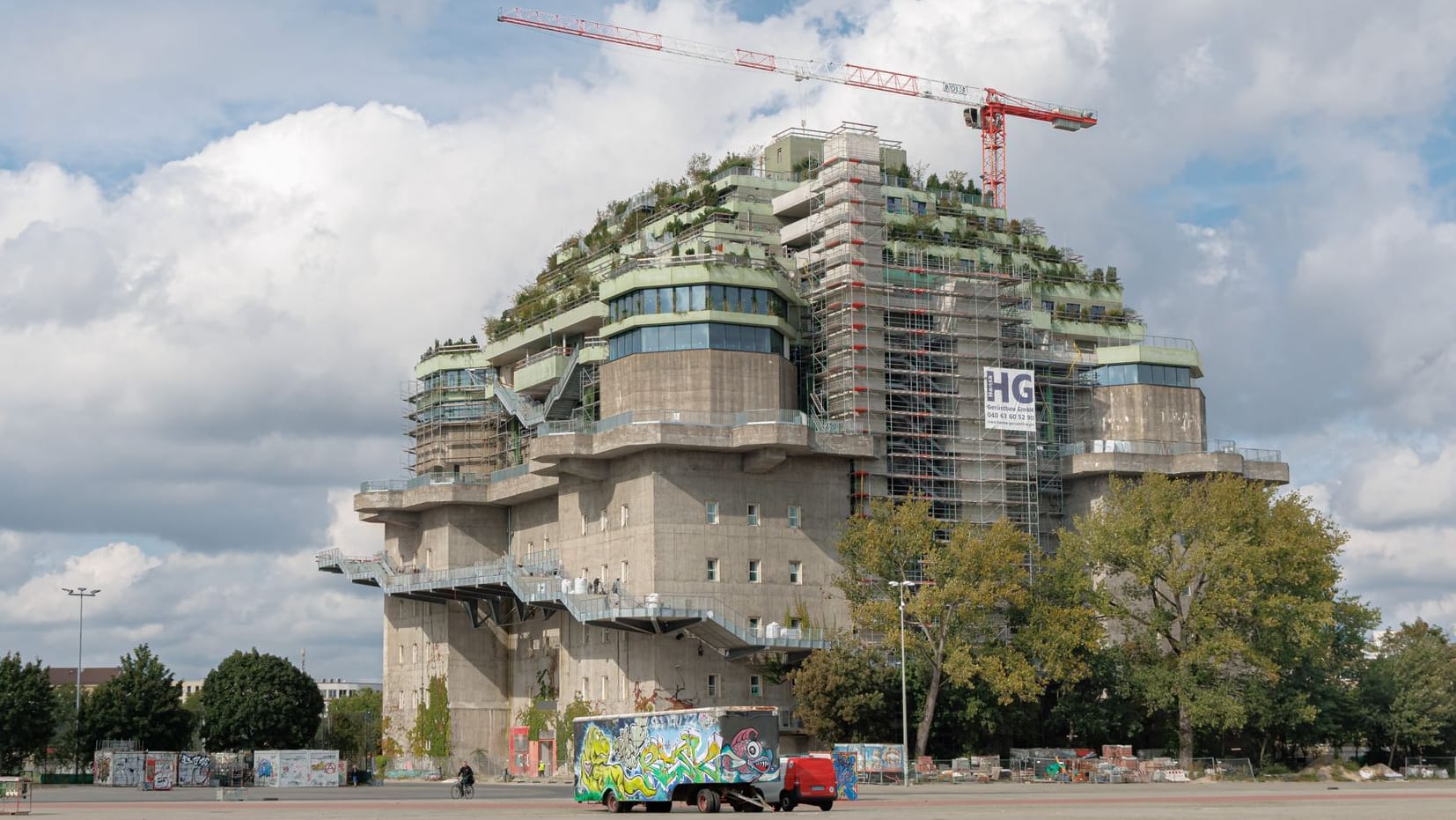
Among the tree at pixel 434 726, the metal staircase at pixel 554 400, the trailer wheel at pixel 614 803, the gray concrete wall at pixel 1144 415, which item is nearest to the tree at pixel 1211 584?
the gray concrete wall at pixel 1144 415

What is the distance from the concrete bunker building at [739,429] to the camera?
10694 cm

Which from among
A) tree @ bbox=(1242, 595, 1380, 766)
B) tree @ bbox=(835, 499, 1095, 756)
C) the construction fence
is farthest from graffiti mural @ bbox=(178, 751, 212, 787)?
tree @ bbox=(1242, 595, 1380, 766)

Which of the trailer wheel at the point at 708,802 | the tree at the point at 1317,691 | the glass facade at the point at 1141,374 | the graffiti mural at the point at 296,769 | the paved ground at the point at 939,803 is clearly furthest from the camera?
the glass facade at the point at 1141,374

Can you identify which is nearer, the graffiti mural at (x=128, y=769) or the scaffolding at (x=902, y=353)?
the graffiti mural at (x=128, y=769)

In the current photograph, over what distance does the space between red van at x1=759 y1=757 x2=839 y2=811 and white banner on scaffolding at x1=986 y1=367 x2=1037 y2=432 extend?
179 ft

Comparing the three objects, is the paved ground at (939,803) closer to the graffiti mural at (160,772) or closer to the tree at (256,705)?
the graffiti mural at (160,772)

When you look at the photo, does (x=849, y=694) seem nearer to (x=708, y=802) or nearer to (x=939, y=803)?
(x=939, y=803)

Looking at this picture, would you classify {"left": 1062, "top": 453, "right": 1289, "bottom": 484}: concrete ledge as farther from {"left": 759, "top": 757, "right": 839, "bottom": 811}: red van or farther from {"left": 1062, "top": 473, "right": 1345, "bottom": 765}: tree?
{"left": 759, "top": 757, "right": 839, "bottom": 811}: red van

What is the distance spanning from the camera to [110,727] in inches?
5022

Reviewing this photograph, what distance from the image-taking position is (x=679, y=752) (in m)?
61.6

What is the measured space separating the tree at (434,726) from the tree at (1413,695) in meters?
63.4

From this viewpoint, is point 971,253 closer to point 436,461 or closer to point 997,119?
point 997,119

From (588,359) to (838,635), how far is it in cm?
2556

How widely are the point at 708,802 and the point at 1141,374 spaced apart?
70.7m
